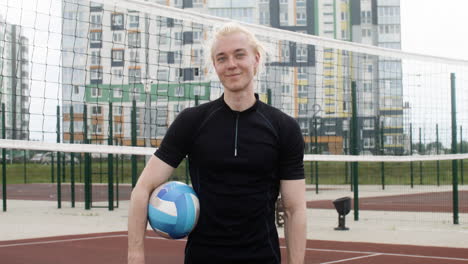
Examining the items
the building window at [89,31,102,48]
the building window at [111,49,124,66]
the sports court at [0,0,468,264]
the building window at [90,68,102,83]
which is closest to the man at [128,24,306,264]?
the sports court at [0,0,468,264]

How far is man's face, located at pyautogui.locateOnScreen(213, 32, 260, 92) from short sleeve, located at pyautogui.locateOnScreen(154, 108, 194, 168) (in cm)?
21

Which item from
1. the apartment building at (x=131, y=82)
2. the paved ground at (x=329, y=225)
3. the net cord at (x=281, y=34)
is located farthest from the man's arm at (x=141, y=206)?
the paved ground at (x=329, y=225)

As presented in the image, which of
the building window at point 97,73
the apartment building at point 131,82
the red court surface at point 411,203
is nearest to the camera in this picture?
the building window at point 97,73

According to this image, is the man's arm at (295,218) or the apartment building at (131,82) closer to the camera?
the man's arm at (295,218)

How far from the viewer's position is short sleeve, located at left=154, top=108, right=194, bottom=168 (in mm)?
2930

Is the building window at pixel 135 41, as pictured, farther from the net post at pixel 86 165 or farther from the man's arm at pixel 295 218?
the man's arm at pixel 295 218

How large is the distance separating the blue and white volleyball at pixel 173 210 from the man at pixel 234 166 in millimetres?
48

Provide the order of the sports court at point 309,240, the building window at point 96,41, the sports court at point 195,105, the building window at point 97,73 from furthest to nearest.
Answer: the building window at point 96,41, the building window at point 97,73, the sports court at point 309,240, the sports court at point 195,105

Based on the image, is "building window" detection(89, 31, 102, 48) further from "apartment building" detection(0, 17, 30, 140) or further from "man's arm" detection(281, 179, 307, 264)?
"man's arm" detection(281, 179, 307, 264)

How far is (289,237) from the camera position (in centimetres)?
303

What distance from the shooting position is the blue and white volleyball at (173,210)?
2977 millimetres

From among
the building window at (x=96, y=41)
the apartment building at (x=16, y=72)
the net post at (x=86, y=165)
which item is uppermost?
the building window at (x=96, y=41)

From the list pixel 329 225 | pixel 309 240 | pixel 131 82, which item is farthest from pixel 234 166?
pixel 131 82

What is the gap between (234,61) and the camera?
2869 mm
